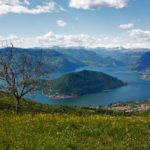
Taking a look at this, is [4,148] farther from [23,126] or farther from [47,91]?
[47,91]

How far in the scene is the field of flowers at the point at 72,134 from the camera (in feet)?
44.7

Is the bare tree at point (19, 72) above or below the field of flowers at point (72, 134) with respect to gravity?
above

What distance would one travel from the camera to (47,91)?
3197 cm

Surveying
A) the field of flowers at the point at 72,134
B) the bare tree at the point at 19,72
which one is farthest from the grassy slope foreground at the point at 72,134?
the bare tree at the point at 19,72

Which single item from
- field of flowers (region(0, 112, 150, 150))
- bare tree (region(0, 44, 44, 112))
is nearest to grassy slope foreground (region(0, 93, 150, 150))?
field of flowers (region(0, 112, 150, 150))

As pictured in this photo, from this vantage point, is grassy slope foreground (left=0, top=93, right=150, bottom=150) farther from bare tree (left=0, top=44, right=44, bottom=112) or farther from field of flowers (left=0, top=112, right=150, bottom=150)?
bare tree (left=0, top=44, right=44, bottom=112)

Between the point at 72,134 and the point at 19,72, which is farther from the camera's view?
the point at 19,72

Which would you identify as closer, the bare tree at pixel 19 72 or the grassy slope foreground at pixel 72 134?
the grassy slope foreground at pixel 72 134

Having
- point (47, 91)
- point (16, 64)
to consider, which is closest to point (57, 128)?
point (47, 91)

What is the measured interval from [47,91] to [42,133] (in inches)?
651

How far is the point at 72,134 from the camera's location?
15.7m

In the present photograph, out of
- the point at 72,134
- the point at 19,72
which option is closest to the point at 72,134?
the point at 72,134

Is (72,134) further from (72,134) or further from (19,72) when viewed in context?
(19,72)

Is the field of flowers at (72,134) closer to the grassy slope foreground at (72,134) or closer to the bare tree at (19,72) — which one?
the grassy slope foreground at (72,134)
